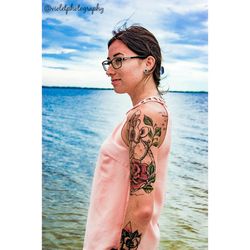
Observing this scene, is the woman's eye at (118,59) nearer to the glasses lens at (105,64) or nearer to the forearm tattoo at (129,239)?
the glasses lens at (105,64)

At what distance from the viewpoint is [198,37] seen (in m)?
2.32

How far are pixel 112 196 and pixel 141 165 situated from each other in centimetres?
20

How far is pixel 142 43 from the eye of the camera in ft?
6.72

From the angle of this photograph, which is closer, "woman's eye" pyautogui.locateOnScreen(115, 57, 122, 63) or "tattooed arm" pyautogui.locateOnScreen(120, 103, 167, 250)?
"tattooed arm" pyautogui.locateOnScreen(120, 103, 167, 250)

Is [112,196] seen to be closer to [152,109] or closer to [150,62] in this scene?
[152,109]

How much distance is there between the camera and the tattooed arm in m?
1.72

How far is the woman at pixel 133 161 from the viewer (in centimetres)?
176

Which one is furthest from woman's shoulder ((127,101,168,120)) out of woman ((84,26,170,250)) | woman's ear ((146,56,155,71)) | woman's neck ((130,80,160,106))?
woman's ear ((146,56,155,71))

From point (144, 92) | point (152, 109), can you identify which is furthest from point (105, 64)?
point (152, 109)

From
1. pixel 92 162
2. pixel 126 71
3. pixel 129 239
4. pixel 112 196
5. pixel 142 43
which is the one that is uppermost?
pixel 142 43

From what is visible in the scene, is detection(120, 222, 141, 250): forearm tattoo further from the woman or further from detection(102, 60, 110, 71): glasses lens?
detection(102, 60, 110, 71): glasses lens

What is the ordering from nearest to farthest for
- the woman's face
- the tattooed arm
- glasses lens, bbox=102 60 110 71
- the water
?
the tattooed arm < the woman's face < glasses lens, bbox=102 60 110 71 < the water

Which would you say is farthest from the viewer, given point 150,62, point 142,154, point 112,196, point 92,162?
point 92,162
